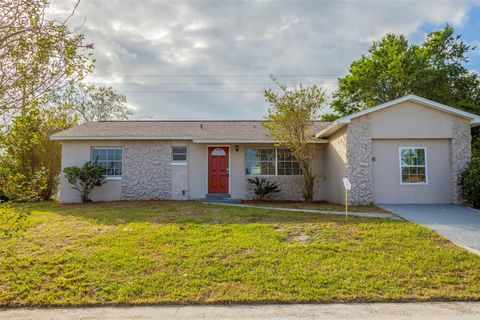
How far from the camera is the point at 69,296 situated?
4035 millimetres

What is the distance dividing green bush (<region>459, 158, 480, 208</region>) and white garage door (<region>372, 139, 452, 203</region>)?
0.58 metres

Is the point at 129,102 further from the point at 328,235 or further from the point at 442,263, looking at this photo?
the point at 442,263

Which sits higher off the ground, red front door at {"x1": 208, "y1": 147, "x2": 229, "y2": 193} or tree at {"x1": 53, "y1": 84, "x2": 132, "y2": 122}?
tree at {"x1": 53, "y1": 84, "x2": 132, "y2": 122}

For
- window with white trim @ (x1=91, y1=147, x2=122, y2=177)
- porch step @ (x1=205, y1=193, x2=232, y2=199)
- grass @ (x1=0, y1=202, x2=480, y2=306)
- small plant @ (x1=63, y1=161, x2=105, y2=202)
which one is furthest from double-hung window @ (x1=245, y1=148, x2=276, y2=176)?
small plant @ (x1=63, y1=161, x2=105, y2=202)

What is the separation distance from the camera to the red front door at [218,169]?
43.0 ft

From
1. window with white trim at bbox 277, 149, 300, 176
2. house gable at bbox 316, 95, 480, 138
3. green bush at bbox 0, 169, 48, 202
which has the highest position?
house gable at bbox 316, 95, 480, 138

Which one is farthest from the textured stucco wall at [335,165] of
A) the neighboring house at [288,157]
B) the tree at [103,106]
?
the tree at [103,106]

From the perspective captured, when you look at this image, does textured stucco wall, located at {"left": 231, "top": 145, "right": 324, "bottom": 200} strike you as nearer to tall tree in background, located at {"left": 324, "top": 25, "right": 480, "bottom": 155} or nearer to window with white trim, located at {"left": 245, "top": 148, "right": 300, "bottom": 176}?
window with white trim, located at {"left": 245, "top": 148, "right": 300, "bottom": 176}

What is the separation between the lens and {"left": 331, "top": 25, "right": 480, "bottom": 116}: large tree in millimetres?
19938

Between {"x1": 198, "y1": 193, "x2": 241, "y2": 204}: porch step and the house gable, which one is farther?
{"x1": 198, "y1": 193, "x2": 241, "y2": 204}: porch step

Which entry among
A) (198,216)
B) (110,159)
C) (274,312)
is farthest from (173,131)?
(274,312)

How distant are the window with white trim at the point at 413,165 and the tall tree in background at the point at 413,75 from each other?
902cm

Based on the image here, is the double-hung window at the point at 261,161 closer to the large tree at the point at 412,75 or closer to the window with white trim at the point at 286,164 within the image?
the window with white trim at the point at 286,164

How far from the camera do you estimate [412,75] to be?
20.1 metres
